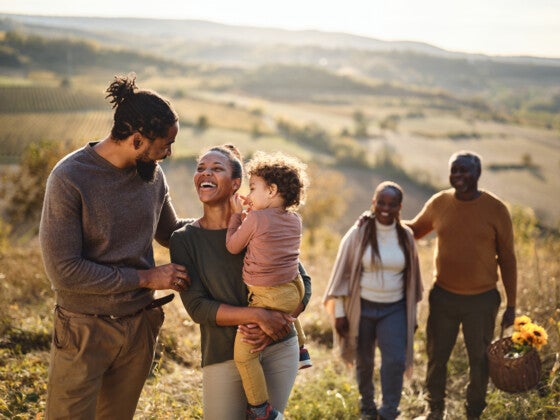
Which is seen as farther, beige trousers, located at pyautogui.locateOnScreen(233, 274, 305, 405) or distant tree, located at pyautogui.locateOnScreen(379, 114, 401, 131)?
distant tree, located at pyautogui.locateOnScreen(379, 114, 401, 131)

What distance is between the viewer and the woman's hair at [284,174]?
8.36 feet

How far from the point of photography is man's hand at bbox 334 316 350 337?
4262mm

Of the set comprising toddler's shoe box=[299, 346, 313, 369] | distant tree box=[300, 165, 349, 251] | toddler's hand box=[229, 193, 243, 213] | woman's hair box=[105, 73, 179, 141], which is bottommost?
distant tree box=[300, 165, 349, 251]

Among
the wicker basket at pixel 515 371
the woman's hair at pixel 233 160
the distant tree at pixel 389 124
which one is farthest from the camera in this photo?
the distant tree at pixel 389 124

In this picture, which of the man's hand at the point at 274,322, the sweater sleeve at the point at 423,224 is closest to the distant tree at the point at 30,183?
the sweater sleeve at the point at 423,224

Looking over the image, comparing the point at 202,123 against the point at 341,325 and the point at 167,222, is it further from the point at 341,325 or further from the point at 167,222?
the point at 167,222

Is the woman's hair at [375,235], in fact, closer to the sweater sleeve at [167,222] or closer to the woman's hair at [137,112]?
the sweater sleeve at [167,222]

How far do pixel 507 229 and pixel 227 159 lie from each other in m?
2.41

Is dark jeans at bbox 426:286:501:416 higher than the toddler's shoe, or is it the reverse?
the toddler's shoe

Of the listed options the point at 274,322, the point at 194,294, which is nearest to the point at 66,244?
the point at 194,294

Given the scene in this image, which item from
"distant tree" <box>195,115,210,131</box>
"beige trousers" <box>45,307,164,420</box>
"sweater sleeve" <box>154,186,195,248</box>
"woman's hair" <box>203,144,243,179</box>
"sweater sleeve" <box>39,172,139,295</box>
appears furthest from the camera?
"distant tree" <box>195,115,210,131</box>

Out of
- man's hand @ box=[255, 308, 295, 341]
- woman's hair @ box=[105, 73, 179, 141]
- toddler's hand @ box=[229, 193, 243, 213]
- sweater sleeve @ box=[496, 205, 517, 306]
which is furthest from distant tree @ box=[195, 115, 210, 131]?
man's hand @ box=[255, 308, 295, 341]

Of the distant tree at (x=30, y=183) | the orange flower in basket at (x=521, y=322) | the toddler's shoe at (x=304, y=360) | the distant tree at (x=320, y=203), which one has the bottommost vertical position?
the distant tree at (x=320, y=203)

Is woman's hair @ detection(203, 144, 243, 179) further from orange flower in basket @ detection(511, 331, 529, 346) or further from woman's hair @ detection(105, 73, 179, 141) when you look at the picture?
orange flower in basket @ detection(511, 331, 529, 346)
